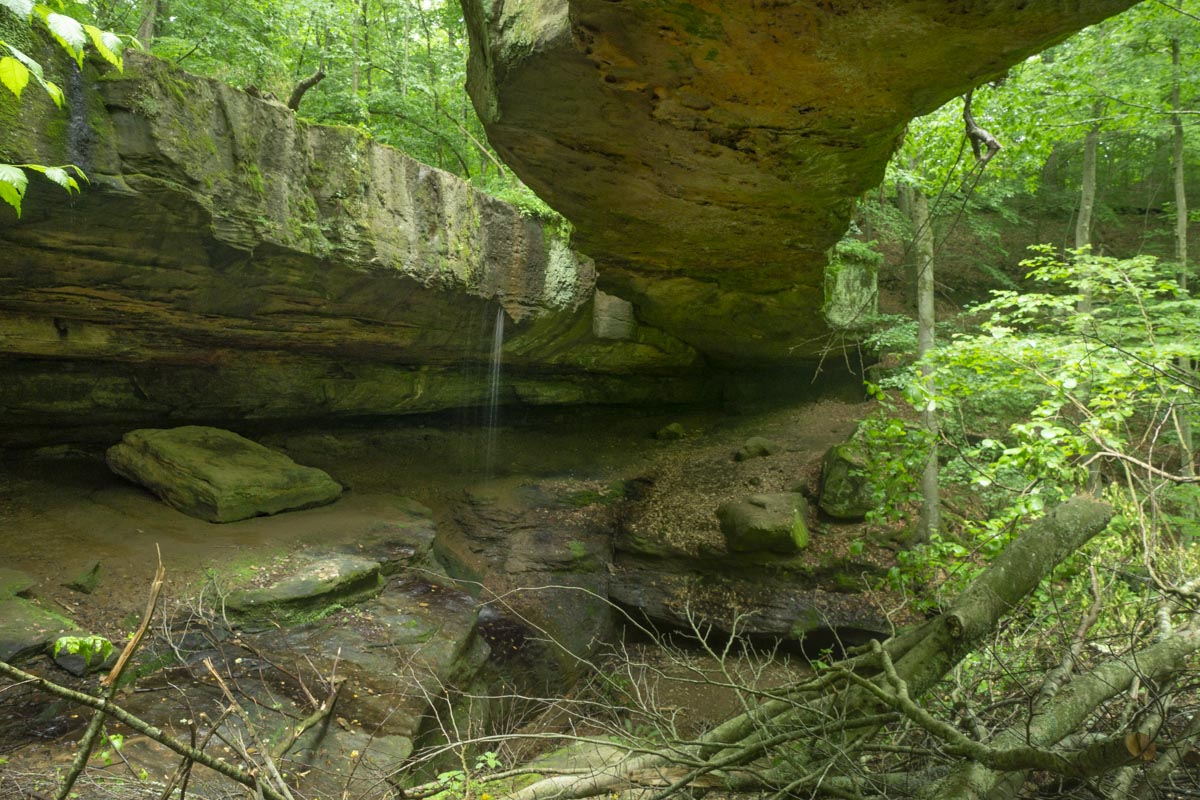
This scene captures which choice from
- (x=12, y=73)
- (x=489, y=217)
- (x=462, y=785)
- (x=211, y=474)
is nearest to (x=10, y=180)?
(x=12, y=73)

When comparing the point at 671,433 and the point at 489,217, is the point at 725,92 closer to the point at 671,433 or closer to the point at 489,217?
the point at 489,217

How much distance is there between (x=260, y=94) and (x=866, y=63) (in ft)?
18.6

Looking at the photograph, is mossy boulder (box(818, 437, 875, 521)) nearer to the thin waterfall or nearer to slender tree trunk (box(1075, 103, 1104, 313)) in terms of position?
slender tree trunk (box(1075, 103, 1104, 313))

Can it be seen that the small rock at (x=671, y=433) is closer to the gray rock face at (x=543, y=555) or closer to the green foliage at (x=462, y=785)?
the gray rock face at (x=543, y=555)

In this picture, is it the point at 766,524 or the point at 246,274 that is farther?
the point at 766,524

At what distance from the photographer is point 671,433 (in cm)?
1348

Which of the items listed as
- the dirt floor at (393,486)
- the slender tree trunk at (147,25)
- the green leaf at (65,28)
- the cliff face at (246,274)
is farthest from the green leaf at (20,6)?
the slender tree trunk at (147,25)

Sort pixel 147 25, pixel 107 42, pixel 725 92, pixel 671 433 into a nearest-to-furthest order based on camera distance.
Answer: pixel 107 42
pixel 725 92
pixel 147 25
pixel 671 433

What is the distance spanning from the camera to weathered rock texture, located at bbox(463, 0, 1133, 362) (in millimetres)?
2320

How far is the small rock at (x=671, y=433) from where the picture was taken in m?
13.4

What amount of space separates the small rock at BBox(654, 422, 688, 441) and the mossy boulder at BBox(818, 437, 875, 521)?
13.9ft

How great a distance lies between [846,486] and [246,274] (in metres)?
8.50

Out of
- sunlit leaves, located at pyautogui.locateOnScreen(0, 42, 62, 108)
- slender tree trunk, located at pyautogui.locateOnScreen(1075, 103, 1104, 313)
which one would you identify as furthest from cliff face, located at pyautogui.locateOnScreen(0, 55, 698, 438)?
slender tree trunk, located at pyautogui.locateOnScreen(1075, 103, 1104, 313)

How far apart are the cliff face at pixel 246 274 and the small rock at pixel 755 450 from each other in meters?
2.65
